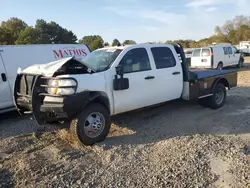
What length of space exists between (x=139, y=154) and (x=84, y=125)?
1.09 meters

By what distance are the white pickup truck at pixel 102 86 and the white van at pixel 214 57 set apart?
39.3 feet

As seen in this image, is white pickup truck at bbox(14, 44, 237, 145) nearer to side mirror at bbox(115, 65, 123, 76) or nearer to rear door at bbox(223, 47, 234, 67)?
side mirror at bbox(115, 65, 123, 76)

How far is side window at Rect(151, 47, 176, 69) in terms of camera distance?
5734 mm

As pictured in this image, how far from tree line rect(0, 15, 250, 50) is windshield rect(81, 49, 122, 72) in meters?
26.4

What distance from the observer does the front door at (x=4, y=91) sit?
21.6ft

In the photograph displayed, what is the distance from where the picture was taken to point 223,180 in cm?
338

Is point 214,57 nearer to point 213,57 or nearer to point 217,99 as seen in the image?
point 213,57

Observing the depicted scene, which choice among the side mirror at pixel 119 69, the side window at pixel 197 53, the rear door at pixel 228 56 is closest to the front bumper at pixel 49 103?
the side mirror at pixel 119 69

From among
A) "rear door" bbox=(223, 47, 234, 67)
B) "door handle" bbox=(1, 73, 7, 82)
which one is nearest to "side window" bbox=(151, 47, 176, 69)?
"door handle" bbox=(1, 73, 7, 82)

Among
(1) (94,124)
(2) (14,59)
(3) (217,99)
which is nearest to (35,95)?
(1) (94,124)

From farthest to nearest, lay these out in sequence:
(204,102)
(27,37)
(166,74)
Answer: (27,37) < (204,102) < (166,74)

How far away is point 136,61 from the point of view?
538 centimetres

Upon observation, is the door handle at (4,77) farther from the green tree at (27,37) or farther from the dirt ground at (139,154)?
the green tree at (27,37)

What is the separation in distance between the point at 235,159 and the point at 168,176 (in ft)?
3.90
